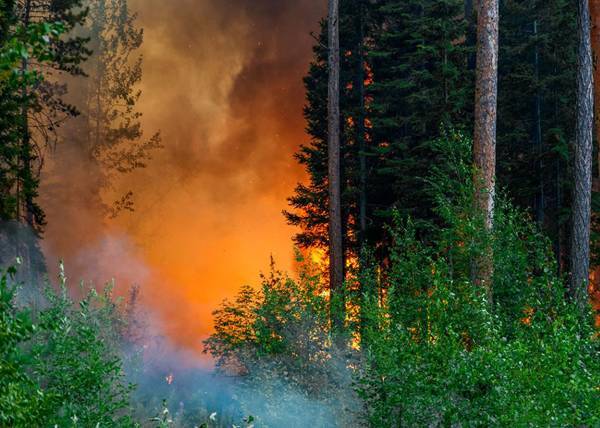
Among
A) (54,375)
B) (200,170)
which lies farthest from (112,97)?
(54,375)

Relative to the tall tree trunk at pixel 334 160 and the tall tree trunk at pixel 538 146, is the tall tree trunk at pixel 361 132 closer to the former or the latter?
the tall tree trunk at pixel 334 160

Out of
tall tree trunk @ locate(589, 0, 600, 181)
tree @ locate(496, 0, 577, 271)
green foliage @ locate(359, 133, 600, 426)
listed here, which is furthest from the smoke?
green foliage @ locate(359, 133, 600, 426)

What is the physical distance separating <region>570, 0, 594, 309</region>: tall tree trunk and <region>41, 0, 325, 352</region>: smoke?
20131mm

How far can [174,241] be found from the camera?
120 feet

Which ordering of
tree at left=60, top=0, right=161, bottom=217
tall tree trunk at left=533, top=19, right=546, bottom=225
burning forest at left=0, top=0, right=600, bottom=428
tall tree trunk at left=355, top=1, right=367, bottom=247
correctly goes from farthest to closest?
1. tree at left=60, top=0, right=161, bottom=217
2. tall tree trunk at left=355, top=1, right=367, bottom=247
3. tall tree trunk at left=533, top=19, right=546, bottom=225
4. burning forest at left=0, top=0, right=600, bottom=428

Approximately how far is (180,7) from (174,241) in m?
13.8

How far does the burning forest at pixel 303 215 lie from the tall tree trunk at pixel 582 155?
43mm

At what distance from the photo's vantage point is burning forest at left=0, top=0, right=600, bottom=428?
7.98 m

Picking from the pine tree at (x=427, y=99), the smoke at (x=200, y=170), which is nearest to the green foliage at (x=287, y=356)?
the pine tree at (x=427, y=99)

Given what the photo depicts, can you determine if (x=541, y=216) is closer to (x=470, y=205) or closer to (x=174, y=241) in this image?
(x=470, y=205)

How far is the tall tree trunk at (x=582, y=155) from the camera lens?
14.1 meters

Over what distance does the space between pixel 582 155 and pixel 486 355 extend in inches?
315

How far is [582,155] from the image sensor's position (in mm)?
14320

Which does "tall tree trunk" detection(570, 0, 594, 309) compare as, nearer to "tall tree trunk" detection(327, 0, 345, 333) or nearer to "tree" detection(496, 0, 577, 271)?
"tree" detection(496, 0, 577, 271)
